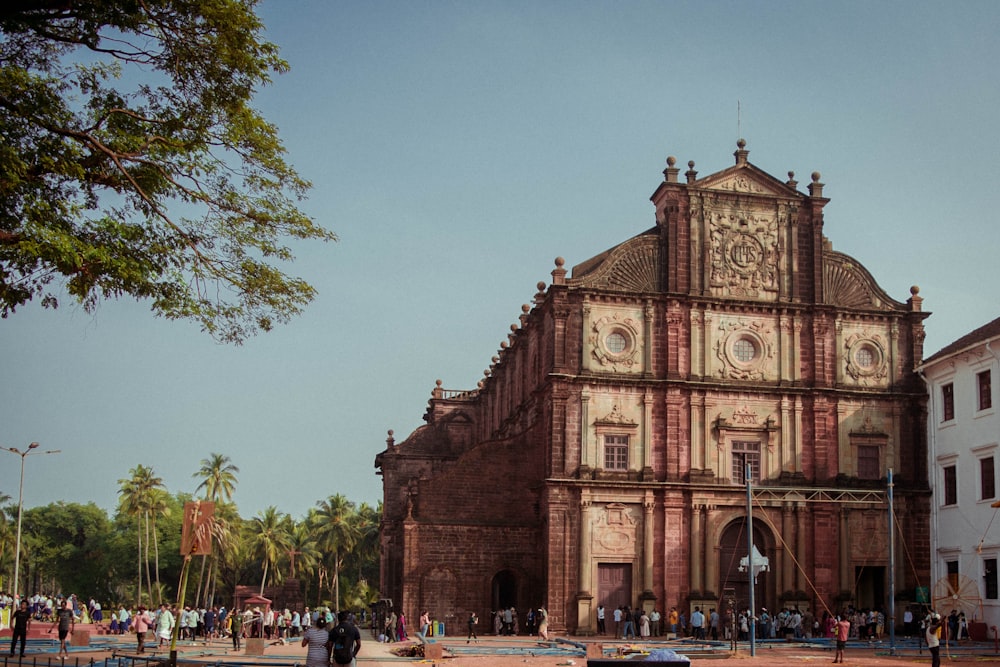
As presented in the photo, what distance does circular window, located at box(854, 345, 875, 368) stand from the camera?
4662 cm

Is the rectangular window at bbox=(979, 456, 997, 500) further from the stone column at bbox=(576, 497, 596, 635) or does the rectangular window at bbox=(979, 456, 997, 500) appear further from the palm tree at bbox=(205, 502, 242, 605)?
the palm tree at bbox=(205, 502, 242, 605)

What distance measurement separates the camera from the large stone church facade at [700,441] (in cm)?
4356

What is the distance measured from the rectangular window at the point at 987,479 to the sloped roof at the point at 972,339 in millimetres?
4171

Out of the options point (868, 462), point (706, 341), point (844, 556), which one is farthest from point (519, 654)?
point (868, 462)

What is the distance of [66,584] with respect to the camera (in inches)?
3696

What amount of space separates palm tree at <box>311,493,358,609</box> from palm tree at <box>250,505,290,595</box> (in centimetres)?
274

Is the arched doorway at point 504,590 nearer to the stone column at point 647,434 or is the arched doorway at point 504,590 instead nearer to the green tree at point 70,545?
the stone column at point 647,434

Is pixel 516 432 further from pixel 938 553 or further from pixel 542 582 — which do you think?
pixel 938 553

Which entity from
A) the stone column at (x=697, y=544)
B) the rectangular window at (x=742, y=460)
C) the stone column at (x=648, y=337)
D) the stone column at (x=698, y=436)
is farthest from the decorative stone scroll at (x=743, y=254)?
the stone column at (x=697, y=544)

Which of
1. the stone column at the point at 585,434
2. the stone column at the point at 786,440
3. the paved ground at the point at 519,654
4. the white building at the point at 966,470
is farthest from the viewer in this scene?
the stone column at the point at 786,440

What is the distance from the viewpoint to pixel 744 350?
45938mm

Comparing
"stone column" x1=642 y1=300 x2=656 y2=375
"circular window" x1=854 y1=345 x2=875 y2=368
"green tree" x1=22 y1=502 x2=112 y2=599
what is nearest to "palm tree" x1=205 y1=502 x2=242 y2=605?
"green tree" x1=22 y1=502 x2=112 y2=599

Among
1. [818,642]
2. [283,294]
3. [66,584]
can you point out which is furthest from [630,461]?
[66,584]

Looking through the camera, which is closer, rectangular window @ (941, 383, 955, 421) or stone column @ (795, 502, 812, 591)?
stone column @ (795, 502, 812, 591)
